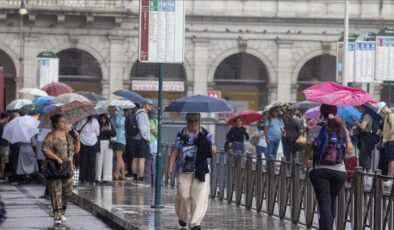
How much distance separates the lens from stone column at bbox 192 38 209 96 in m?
58.8

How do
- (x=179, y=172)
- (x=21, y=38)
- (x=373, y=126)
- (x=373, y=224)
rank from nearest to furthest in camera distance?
(x=373, y=224), (x=179, y=172), (x=373, y=126), (x=21, y=38)

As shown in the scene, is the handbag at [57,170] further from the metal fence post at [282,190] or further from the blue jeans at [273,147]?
the blue jeans at [273,147]

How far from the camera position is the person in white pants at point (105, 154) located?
1103 inches

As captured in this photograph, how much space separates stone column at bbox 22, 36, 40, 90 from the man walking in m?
29.7

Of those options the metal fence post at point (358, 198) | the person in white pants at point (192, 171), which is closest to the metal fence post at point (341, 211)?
the metal fence post at point (358, 198)

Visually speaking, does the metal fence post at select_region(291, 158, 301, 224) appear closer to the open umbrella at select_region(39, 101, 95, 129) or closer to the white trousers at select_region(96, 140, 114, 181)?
the open umbrella at select_region(39, 101, 95, 129)

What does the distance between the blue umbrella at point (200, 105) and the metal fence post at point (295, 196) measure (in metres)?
1.40

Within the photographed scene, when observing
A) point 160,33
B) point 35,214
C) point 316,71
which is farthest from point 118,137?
point 316,71

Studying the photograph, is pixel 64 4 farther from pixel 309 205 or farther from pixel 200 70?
pixel 309 205

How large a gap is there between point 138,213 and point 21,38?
3878 centimetres

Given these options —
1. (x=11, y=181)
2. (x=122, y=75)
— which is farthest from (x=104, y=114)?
(x=122, y=75)

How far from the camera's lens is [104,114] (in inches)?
1116

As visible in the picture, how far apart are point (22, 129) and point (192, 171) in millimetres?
12658

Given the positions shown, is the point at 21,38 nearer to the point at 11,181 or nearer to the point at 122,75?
the point at 122,75
